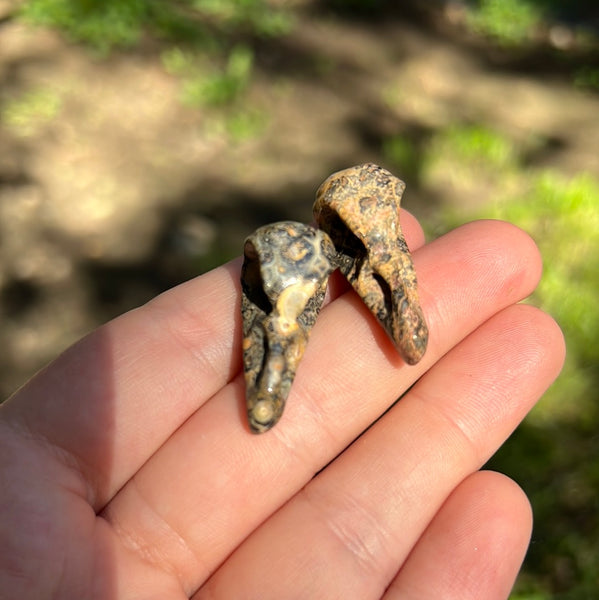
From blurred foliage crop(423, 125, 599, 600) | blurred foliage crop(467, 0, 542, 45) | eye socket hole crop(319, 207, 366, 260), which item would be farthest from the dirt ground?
eye socket hole crop(319, 207, 366, 260)

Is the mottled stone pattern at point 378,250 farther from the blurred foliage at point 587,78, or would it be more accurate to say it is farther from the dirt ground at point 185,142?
the blurred foliage at point 587,78

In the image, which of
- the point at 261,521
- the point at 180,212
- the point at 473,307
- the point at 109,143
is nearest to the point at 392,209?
the point at 473,307

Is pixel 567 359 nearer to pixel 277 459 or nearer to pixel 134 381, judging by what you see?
pixel 277 459

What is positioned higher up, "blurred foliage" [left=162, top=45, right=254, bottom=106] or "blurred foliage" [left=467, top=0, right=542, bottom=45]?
"blurred foliage" [left=467, top=0, right=542, bottom=45]

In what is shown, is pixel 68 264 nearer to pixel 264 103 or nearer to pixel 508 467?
pixel 264 103

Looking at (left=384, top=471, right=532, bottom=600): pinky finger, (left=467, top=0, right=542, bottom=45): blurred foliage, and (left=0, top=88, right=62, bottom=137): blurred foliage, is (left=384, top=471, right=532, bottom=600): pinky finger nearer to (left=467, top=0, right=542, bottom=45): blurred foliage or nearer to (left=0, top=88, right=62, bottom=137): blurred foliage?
(left=0, top=88, right=62, bottom=137): blurred foliage

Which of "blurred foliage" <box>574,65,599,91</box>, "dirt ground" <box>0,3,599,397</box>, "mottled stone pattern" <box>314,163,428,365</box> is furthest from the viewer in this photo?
"blurred foliage" <box>574,65,599,91</box>

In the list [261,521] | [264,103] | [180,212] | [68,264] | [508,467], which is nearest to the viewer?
[261,521]
